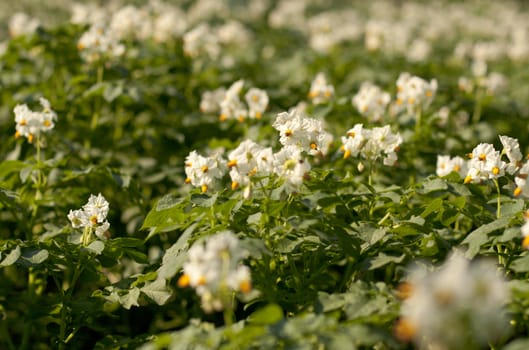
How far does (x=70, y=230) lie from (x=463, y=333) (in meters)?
2.04

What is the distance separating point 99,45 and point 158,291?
2.39 meters

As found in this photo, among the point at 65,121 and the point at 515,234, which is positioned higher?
the point at 515,234

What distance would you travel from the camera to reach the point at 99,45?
4.50 meters

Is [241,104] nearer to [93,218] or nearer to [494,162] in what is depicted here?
[93,218]

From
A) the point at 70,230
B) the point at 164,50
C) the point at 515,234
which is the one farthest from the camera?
the point at 164,50

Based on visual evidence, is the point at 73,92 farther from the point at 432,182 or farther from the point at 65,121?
the point at 432,182

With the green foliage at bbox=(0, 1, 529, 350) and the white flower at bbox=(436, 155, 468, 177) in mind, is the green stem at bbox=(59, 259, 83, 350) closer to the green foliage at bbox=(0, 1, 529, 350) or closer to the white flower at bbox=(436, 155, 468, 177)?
the green foliage at bbox=(0, 1, 529, 350)

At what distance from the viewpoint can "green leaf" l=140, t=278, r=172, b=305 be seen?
2605mm

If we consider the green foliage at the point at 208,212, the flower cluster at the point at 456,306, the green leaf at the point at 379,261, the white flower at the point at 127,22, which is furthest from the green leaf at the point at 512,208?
the white flower at the point at 127,22

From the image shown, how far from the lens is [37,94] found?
449 cm

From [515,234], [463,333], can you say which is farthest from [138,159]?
[463,333]

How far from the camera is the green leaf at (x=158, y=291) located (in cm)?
261

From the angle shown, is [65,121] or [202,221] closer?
[202,221]

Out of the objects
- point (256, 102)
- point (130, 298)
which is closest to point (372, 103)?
point (256, 102)
